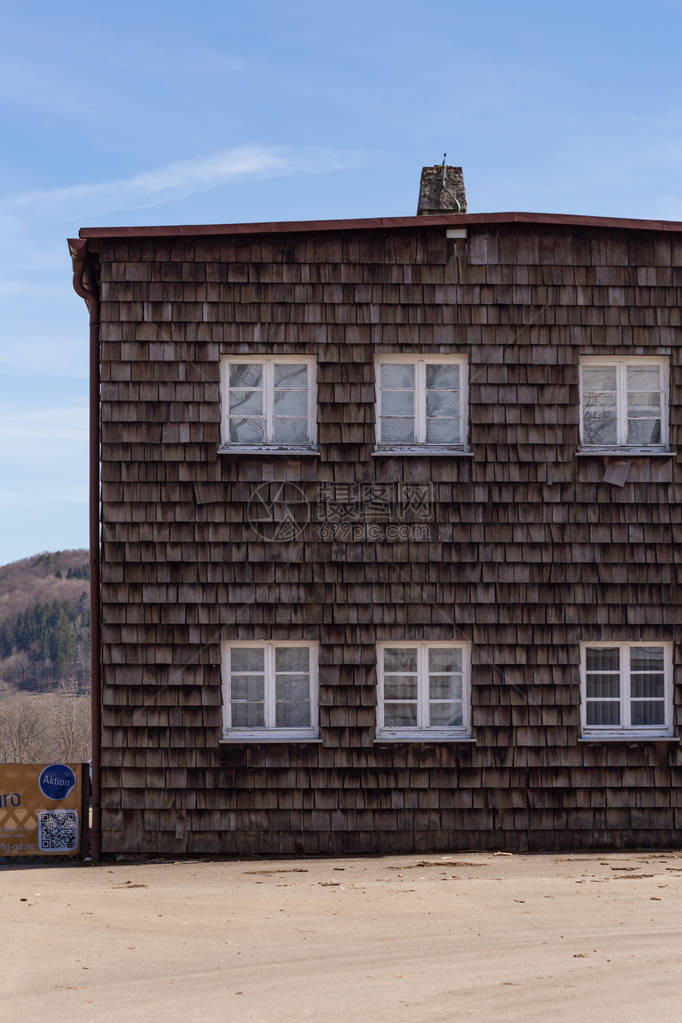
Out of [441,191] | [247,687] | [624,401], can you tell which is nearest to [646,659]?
[624,401]

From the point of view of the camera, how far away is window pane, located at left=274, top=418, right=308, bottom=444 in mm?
14578

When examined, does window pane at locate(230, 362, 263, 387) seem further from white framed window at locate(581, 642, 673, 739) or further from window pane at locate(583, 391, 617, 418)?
white framed window at locate(581, 642, 673, 739)

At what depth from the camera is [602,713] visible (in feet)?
47.8

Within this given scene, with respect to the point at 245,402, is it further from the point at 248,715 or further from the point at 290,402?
the point at 248,715

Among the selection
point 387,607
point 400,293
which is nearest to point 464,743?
point 387,607

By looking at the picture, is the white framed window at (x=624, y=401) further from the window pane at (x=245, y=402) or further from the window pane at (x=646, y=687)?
the window pane at (x=245, y=402)

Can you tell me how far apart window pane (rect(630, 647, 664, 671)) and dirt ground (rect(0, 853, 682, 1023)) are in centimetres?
209

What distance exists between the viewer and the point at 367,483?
14.5 meters

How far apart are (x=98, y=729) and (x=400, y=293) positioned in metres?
5.99

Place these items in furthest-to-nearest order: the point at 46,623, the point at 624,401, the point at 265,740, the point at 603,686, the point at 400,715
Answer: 1. the point at 46,623
2. the point at 624,401
3. the point at 603,686
4. the point at 400,715
5. the point at 265,740

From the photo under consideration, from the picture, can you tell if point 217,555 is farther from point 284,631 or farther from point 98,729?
point 98,729

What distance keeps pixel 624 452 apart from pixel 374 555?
10.1ft

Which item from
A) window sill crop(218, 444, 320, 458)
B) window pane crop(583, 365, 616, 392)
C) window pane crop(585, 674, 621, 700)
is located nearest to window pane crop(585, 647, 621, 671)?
window pane crop(585, 674, 621, 700)

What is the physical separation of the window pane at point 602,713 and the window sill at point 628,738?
165 millimetres
